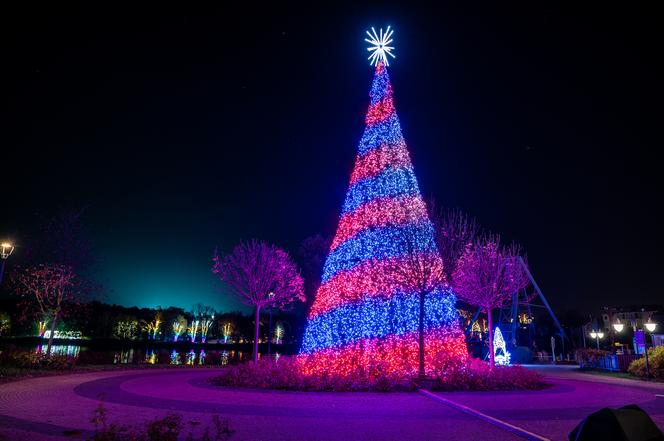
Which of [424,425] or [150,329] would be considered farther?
[150,329]

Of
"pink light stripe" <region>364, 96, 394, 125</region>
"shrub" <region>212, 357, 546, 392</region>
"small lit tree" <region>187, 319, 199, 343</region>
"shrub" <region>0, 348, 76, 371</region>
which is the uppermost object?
"pink light stripe" <region>364, 96, 394, 125</region>

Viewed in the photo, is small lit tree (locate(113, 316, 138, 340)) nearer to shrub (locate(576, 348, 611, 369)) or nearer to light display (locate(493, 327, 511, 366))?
light display (locate(493, 327, 511, 366))

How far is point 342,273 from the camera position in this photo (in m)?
17.5

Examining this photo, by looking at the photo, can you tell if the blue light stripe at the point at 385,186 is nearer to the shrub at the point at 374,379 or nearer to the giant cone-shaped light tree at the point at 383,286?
the giant cone-shaped light tree at the point at 383,286

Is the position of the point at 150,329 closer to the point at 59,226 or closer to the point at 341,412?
the point at 59,226

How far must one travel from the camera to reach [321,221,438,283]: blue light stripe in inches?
672

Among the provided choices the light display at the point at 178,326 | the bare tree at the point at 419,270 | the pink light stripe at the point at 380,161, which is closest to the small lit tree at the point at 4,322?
the light display at the point at 178,326

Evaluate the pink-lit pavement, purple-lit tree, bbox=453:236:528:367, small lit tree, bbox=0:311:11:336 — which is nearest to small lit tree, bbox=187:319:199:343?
small lit tree, bbox=0:311:11:336

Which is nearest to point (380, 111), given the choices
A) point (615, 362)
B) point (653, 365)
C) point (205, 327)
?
point (653, 365)

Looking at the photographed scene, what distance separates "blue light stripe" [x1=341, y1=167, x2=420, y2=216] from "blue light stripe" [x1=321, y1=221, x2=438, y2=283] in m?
1.29

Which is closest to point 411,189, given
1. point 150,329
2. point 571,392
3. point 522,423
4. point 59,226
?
point 571,392

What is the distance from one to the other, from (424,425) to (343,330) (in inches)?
311

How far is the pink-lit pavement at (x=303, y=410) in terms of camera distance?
8180 millimetres

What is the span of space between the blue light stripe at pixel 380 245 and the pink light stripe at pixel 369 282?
0.87ft
